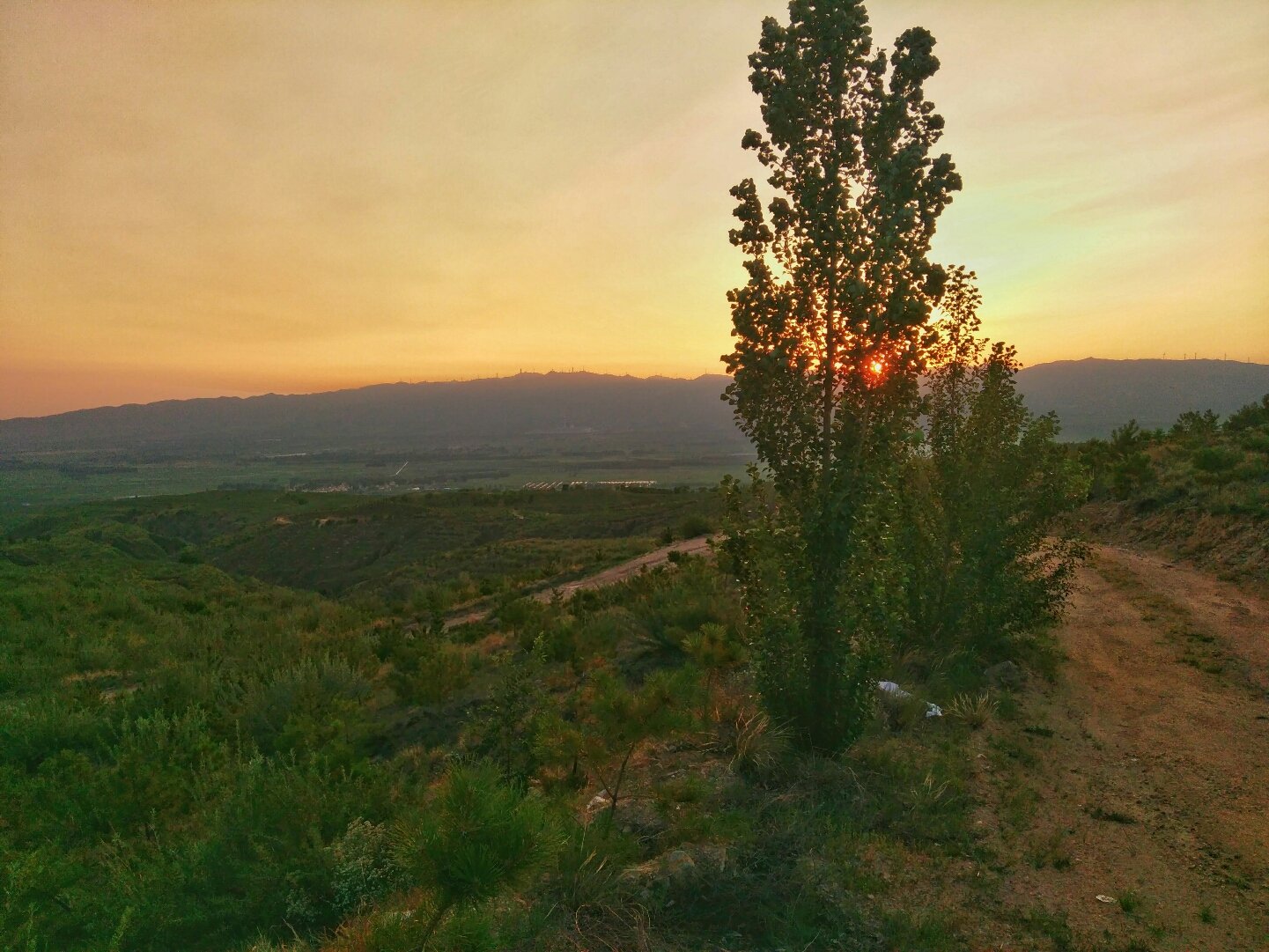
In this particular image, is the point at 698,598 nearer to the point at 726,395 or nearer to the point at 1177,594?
the point at 726,395

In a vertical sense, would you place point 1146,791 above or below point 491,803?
below

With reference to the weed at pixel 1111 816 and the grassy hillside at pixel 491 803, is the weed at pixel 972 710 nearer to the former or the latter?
the grassy hillside at pixel 491 803

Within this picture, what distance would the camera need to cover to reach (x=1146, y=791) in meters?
5.60

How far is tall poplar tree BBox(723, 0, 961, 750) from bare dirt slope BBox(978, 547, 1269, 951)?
1.70 metres

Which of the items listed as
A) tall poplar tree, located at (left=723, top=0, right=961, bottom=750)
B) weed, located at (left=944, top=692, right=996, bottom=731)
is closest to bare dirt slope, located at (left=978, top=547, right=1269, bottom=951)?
weed, located at (left=944, top=692, right=996, bottom=731)

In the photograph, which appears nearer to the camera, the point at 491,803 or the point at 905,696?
the point at 491,803

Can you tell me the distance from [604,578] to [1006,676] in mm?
13481

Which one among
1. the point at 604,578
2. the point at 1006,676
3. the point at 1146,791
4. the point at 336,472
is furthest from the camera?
the point at 336,472

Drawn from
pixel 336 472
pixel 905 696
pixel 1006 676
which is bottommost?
pixel 336 472

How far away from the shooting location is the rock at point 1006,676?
8133mm

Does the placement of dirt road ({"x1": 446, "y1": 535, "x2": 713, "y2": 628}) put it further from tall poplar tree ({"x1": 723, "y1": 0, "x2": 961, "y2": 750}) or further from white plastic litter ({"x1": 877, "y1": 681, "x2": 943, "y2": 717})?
tall poplar tree ({"x1": 723, "y1": 0, "x2": 961, "y2": 750})

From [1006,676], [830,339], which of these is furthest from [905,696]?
[830,339]

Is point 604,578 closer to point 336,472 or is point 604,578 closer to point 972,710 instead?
point 972,710

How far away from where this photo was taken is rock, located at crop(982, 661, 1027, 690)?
813cm
